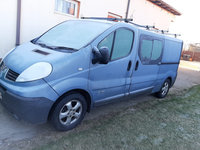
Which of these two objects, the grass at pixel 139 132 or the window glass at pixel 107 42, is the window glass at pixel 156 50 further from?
the window glass at pixel 107 42

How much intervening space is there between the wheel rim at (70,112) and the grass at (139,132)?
21 cm

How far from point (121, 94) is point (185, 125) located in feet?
5.04

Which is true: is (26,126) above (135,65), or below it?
below

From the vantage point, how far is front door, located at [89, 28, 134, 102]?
2.85 meters

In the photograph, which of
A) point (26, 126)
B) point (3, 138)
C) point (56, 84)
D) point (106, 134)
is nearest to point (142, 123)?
point (106, 134)

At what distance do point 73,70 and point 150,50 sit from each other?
2.26 meters

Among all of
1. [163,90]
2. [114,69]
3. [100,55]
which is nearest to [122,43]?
[114,69]

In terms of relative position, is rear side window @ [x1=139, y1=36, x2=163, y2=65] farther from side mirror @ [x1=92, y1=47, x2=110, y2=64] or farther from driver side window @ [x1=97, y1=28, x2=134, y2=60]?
side mirror @ [x1=92, y1=47, x2=110, y2=64]

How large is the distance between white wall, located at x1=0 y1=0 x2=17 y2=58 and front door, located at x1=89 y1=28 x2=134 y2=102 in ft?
12.0

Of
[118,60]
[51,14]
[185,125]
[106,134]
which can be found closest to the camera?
[106,134]

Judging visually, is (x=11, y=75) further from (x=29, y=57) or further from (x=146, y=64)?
(x=146, y=64)

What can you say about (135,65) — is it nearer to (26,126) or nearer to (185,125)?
(185,125)

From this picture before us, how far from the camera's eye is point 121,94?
3.53 m

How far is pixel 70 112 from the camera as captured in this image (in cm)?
269
